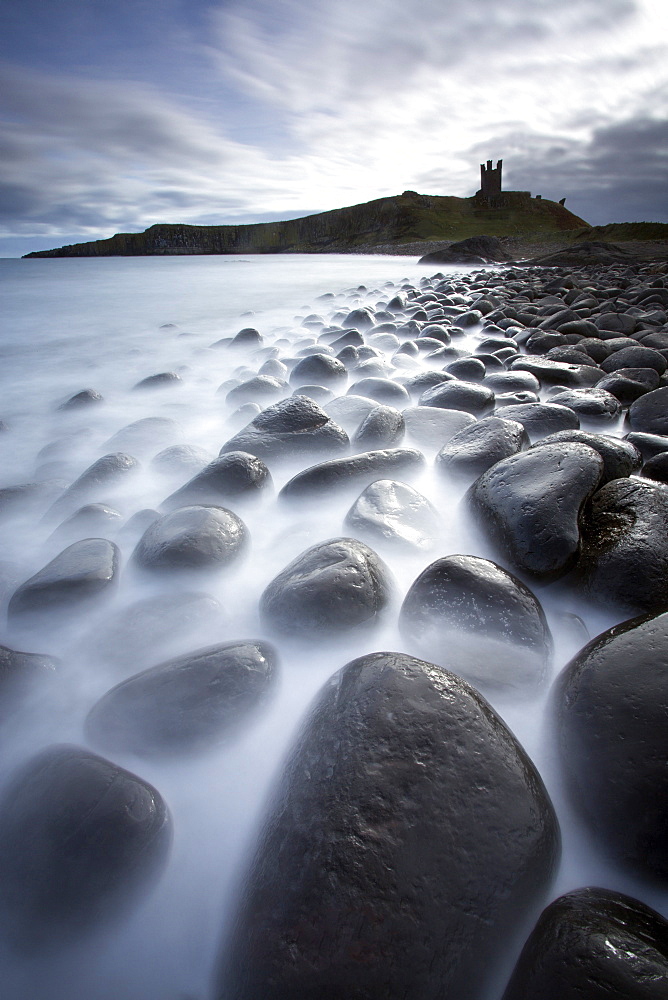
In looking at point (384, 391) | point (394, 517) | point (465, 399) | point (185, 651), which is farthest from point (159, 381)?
point (185, 651)

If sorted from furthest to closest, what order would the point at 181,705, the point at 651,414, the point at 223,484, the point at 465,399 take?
the point at 465,399, the point at 651,414, the point at 223,484, the point at 181,705

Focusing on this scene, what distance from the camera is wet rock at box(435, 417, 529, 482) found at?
5.05 feet

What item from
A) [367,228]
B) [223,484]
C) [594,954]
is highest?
[367,228]

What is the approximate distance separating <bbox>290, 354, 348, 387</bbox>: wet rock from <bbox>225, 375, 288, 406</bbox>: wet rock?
4.8 inches

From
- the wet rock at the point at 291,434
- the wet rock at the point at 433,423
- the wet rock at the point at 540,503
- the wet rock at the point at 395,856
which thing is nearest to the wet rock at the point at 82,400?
the wet rock at the point at 291,434

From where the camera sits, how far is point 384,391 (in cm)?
243

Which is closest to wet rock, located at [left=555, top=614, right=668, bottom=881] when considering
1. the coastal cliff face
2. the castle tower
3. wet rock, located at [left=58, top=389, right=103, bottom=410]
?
wet rock, located at [left=58, top=389, right=103, bottom=410]

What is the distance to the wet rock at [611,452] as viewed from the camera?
135 cm

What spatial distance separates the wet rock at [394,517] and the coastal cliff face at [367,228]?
41965 millimetres

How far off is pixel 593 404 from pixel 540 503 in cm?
115

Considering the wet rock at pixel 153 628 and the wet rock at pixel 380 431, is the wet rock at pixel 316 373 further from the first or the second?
the wet rock at pixel 153 628

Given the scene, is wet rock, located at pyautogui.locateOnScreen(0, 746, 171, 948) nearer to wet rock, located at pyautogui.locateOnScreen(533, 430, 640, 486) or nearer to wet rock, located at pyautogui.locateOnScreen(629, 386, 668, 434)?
wet rock, located at pyautogui.locateOnScreen(533, 430, 640, 486)

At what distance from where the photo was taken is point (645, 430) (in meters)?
1.77

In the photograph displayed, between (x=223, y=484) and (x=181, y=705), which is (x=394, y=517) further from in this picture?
(x=181, y=705)
